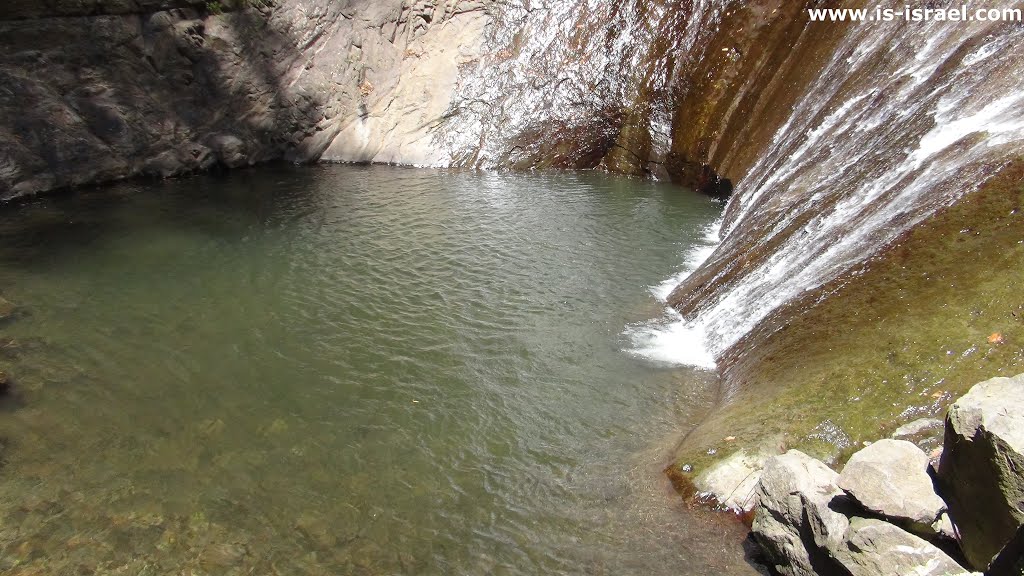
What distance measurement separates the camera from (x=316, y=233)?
12555 mm

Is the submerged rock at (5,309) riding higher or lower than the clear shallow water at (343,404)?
lower

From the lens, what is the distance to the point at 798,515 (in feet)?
13.5

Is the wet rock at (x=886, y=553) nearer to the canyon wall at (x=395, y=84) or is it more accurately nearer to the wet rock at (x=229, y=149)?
the canyon wall at (x=395, y=84)

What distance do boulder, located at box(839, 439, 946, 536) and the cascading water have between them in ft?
9.59

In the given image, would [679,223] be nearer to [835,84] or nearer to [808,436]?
[835,84]

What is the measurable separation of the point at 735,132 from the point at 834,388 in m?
10.5

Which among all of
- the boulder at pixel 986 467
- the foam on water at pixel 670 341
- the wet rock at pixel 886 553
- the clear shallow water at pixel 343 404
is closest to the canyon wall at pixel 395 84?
the clear shallow water at pixel 343 404

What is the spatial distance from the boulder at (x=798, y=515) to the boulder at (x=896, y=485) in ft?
0.63

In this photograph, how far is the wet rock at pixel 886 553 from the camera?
134 inches

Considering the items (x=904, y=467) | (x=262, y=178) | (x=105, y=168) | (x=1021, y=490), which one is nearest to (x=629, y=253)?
(x=904, y=467)

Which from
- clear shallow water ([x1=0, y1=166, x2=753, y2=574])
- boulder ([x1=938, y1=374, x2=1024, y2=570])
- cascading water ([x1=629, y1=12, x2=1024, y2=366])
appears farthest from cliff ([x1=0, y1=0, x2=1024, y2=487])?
boulder ([x1=938, y1=374, x2=1024, y2=570])

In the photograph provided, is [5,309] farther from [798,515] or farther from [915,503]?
[915,503]

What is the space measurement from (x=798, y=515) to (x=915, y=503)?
29.1 inches

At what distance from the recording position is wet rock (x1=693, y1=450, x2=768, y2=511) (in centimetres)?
491
